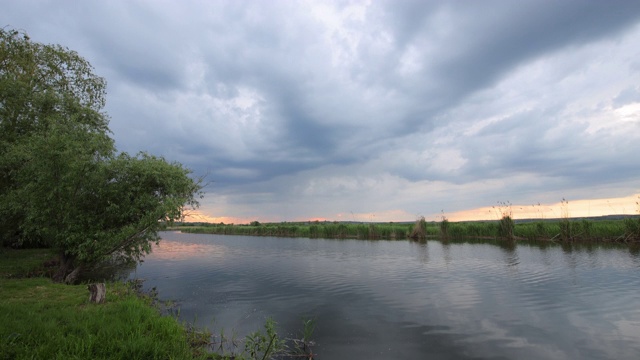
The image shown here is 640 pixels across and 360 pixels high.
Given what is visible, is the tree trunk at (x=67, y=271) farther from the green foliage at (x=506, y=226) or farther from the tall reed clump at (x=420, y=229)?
the green foliage at (x=506, y=226)

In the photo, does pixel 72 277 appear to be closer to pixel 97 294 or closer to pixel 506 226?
pixel 97 294

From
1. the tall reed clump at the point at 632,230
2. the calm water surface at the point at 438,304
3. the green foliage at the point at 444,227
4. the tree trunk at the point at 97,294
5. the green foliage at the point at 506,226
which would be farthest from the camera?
the green foliage at the point at 444,227

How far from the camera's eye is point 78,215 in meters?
17.3

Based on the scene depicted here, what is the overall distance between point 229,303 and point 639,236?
136ft

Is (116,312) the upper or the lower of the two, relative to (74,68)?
lower

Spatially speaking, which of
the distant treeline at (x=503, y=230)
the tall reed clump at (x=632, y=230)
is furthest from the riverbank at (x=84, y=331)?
the tall reed clump at (x=632, y=230)

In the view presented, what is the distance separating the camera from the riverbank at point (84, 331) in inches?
276

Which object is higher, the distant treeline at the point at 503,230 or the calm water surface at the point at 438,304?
the distant treeline at the point at 503,230

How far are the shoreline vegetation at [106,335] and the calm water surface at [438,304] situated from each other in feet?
5.56

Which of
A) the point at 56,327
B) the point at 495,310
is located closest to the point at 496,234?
the point at 495,310

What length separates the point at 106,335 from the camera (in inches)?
314

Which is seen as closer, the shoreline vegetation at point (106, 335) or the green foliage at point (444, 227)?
the shoreline vegetation at point (106, 335)

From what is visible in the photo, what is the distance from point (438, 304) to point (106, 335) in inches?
493

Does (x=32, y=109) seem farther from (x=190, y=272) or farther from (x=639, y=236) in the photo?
(x=639, y=236)
